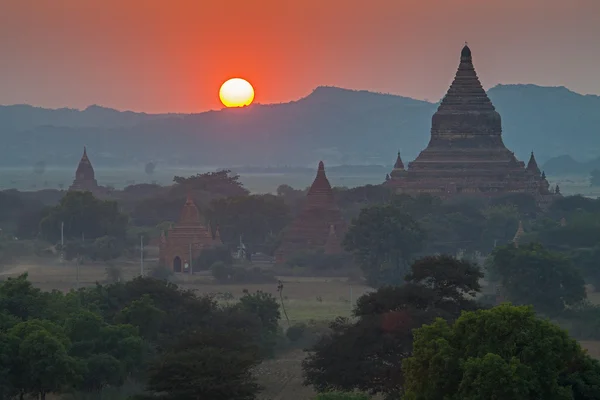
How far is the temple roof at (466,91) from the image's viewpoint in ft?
320

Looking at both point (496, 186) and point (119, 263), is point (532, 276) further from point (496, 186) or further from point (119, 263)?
point (496, 186)

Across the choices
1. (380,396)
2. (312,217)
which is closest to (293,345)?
(380,396)

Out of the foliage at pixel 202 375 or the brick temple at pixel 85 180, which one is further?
the brick temple at pixel 85 180

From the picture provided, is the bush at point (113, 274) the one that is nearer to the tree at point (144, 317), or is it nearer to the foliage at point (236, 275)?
the foliage at point (236, 275)

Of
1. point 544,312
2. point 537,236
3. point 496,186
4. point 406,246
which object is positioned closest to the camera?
point 544,312

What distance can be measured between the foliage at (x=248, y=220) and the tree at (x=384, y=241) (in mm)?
11684

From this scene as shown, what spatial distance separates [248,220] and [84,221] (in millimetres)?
7733

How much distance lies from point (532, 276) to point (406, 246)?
1372 centimetres

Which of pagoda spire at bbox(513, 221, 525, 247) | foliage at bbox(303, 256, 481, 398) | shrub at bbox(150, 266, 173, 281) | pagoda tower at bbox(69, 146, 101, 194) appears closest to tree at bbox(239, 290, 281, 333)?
foliage at bbox(303, 256, 481, 398)

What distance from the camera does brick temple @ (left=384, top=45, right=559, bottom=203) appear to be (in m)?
94.1

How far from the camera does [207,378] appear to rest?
33.8 m

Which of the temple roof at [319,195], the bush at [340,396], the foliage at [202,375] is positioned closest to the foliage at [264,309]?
the foliage at [202,375]

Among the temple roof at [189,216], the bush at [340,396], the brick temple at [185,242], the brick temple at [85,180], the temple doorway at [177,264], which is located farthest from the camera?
the brick temple at [85,180]

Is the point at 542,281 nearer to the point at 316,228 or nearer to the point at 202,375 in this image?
the point at 202,375
